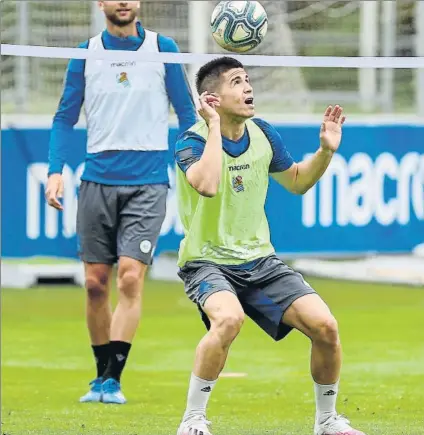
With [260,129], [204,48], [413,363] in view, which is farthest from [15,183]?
[260,129]

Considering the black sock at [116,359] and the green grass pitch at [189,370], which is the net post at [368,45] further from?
the black sock at [116,359]

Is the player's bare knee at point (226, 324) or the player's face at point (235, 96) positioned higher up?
the player's face at point (235, 96)

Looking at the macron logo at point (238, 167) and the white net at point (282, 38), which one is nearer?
the macron logo at point (238, 167)

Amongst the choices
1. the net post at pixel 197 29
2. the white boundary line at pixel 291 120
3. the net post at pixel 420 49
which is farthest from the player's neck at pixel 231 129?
the net post at pixel 197 29

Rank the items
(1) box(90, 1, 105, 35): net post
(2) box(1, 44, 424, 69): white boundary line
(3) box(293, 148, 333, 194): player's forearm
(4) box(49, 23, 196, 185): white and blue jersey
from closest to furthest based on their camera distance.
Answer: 1. (3) box(293, 148, 333, 194): player's forearm
2. (2) box(1, 44, 424, 69): white boundary line
3. (4) box(49, 23, 196, 185): white and blue jersey
4. (1) box(90, 1, 105, 35): net post

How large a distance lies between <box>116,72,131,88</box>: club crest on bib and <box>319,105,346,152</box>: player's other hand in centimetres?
193

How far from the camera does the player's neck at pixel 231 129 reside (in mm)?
6883

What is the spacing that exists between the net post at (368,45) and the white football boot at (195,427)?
8.49 meters

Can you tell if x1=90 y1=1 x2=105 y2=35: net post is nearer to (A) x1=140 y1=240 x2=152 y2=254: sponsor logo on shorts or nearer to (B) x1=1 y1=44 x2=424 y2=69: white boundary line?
(A) x1=140 y1=240 x2=152 y2=254: sponsor logo on shorts

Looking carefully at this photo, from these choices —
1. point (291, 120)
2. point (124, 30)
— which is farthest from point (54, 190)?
point (291, 120)

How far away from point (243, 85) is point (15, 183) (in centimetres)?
721

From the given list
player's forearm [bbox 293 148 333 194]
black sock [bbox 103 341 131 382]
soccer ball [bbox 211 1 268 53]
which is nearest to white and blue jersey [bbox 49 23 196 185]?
black sock [bbox 103 341 131 382]

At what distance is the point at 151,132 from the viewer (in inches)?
337

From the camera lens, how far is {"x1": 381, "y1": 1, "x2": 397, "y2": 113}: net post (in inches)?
578
